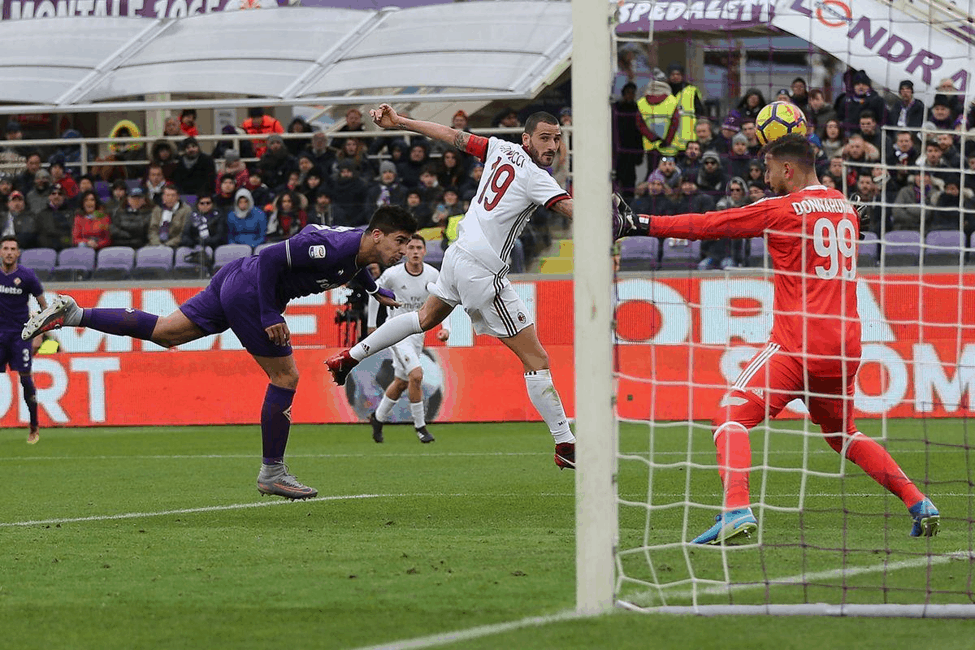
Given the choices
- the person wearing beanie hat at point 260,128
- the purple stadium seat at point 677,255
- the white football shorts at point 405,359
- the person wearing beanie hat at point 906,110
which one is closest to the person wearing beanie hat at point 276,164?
the person wearing beanie hat at point 260,128

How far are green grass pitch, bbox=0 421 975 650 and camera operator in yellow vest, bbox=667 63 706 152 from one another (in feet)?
9.39

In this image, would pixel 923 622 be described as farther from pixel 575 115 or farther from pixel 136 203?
pixel 136 203

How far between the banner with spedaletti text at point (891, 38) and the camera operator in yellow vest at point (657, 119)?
111 centimetres

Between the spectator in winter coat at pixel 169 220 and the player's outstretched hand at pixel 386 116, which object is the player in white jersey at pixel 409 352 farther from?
the player's outstretched hand at pixel 386 116

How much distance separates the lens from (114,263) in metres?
19.7

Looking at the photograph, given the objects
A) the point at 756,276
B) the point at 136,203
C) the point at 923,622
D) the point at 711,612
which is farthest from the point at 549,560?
the point at 136,203

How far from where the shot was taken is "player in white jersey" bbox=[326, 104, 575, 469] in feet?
30.7

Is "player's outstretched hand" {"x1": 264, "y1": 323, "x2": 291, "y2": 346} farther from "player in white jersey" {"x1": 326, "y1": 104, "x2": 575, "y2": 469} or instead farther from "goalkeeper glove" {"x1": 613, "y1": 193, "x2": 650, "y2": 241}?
"goalkeeper glove" {"x1": 613, "y1": 193, "x2": 650, "y2": 241}

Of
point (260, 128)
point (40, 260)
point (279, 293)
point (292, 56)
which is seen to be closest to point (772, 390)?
point (279, 293)

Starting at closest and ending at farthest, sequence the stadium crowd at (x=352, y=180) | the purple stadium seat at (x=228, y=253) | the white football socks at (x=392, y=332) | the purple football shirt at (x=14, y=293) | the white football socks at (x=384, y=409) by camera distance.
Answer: the white football socks at (x=392, y=332) < the stadium crowd at (x=352, y=180) < the white football socks at (x=384, y=409) < the purple football shirt at (x=14, y=293) < the purple stadium seat at (x=228, y=253)

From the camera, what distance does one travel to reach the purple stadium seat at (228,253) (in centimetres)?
1961

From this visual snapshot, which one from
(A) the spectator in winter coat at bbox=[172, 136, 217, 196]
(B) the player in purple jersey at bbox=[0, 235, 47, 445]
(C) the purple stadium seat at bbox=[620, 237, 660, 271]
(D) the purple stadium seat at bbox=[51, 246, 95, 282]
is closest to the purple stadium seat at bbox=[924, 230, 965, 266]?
(C) the purple stadium seat at bbox=[620, 237, 660, 271]

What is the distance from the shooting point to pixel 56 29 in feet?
84.8

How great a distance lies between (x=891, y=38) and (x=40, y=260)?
1377cm
